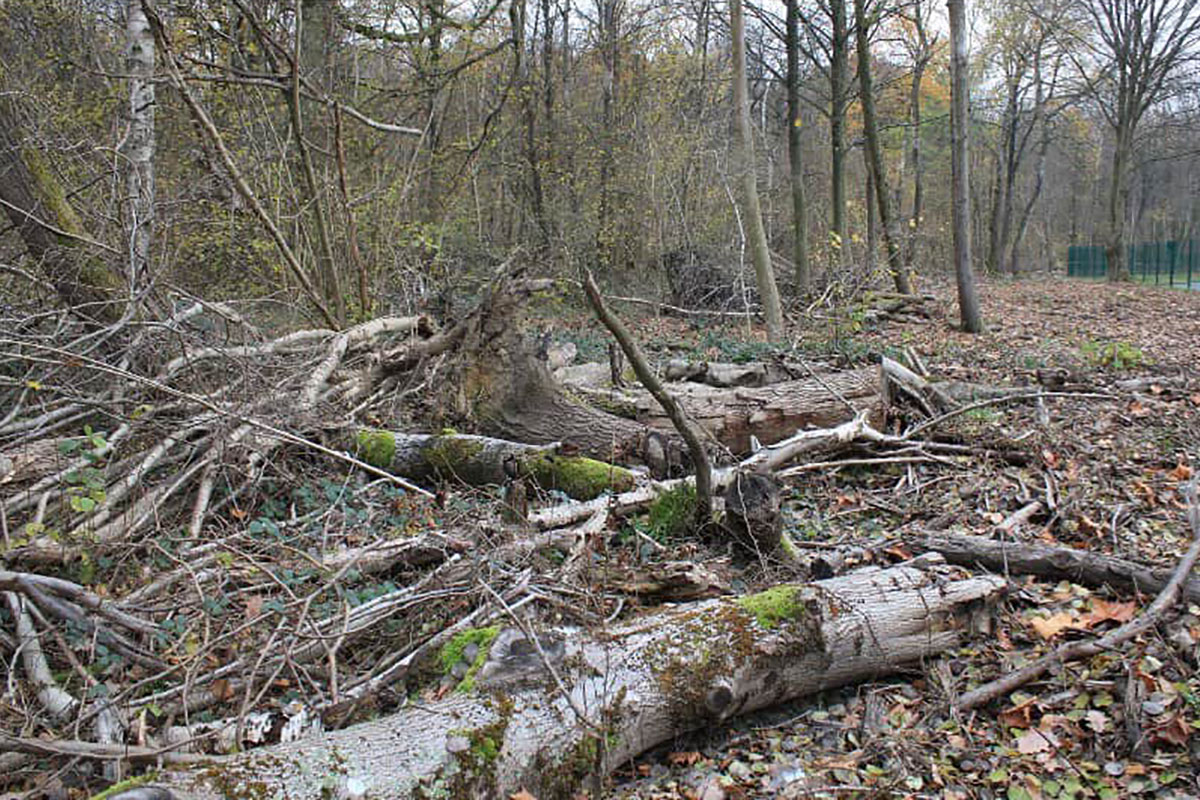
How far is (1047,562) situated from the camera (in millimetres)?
4008

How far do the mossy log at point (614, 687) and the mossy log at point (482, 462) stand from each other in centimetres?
174

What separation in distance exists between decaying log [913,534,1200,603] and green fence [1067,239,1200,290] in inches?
1085

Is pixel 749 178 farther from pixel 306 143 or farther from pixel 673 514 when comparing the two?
pixel 673 514

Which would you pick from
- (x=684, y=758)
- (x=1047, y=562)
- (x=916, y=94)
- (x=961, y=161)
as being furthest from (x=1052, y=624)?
(x=916, y=94)

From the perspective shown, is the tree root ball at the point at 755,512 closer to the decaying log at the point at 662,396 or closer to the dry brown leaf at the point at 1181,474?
the decaying log at the point at 662,396

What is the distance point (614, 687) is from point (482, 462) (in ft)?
8.97

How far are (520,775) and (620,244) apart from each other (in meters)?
14.5

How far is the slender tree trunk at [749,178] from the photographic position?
10930 millimetres

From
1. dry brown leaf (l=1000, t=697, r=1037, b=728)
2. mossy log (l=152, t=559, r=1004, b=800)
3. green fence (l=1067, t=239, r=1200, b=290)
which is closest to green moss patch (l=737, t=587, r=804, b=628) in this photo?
mossy log (l=152, t=559, r=1004, b=800)

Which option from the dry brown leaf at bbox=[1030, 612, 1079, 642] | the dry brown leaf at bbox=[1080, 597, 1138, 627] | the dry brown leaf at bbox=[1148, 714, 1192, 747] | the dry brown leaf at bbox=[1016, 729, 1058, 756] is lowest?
the dry brown leaf at bbox=[1016, 729, 1058, 756]

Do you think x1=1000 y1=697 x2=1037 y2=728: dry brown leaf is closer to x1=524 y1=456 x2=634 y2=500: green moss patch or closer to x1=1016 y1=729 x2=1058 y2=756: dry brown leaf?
x1=1016 y1=729 x2=1058 y2=756: dry brown leaf

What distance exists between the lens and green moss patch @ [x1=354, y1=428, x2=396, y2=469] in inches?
221

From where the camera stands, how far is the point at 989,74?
30.8m

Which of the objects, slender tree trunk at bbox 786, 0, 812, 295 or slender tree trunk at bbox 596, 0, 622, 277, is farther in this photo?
slender tree trunk at bbox 596, 0, 622, 277
